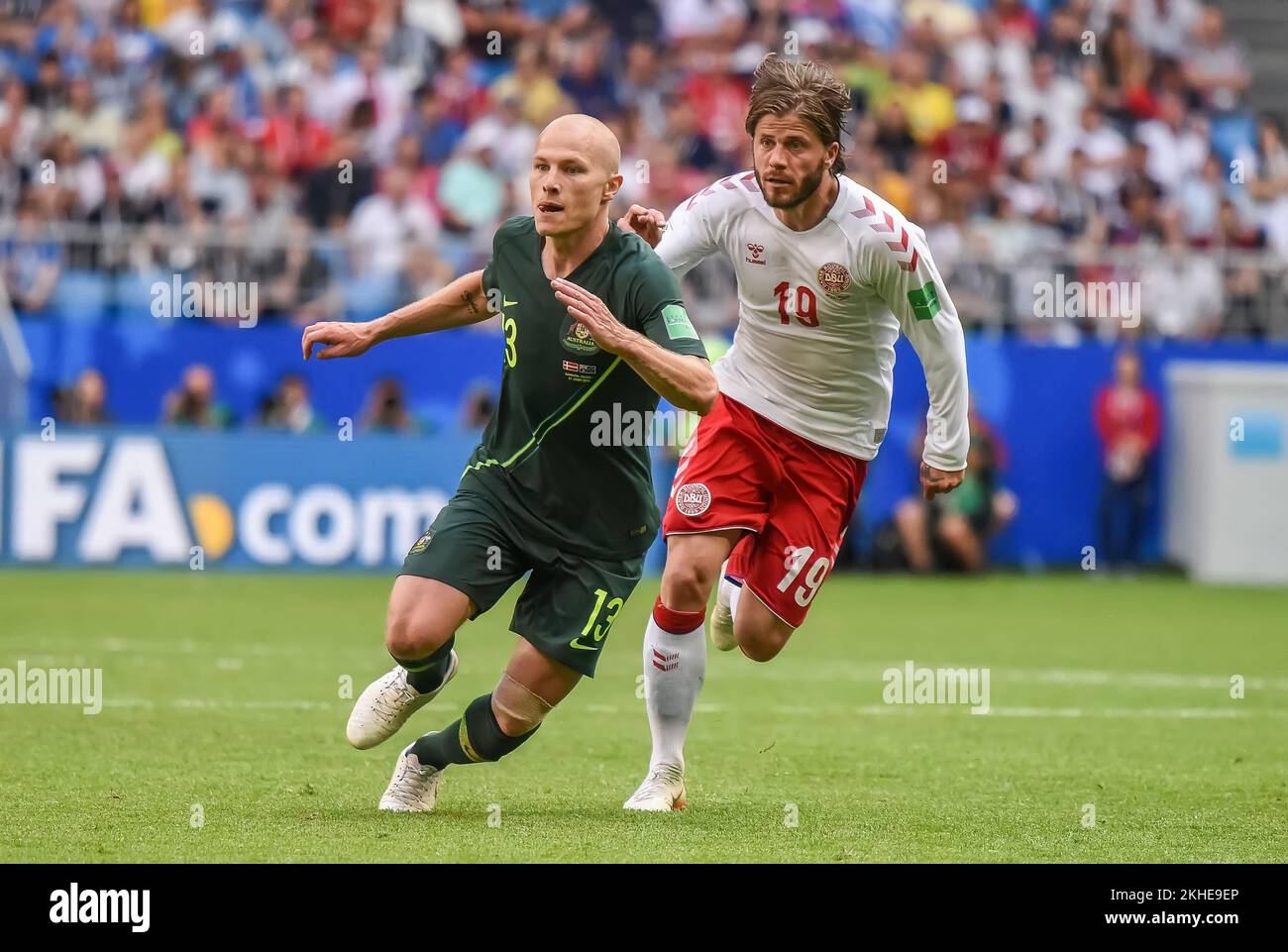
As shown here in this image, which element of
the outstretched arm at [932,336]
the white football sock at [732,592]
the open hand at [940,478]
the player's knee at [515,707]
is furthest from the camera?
the white football sock at [732,592]

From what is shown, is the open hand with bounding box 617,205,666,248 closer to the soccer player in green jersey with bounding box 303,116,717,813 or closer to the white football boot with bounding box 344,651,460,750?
the soccer player in green jersey with bounding box 303,116,717,813

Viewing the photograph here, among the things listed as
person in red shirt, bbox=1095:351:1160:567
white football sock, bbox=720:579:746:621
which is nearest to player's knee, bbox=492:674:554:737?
white football sock, bbox=720:579:746:621

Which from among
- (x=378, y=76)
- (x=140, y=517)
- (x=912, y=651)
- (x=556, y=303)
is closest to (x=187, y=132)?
(x=378, y=76)

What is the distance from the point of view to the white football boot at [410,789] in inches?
282

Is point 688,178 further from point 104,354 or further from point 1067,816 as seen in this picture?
point 1067,816

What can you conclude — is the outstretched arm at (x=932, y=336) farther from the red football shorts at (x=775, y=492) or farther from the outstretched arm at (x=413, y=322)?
the outstretched arm at (x=413, y=322)

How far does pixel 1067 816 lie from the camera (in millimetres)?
7352

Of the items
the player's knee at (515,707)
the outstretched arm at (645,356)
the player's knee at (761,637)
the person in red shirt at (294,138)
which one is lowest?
the player's knee at (515,707)

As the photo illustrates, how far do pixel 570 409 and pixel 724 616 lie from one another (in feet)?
6.38

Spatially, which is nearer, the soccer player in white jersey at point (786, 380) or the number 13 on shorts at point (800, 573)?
the soccer player in white jersey at point (786, 380)

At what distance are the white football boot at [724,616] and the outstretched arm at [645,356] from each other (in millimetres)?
2288

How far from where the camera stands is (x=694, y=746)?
9.25 metres

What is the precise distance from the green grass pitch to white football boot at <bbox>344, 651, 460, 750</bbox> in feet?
0.92

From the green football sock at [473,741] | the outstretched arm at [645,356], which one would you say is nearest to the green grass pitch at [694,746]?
the green football sock at [473,741]
